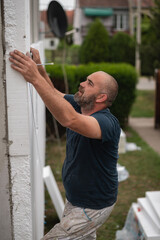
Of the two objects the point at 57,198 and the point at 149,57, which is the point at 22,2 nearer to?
the point at 57,198

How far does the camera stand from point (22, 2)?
1.95 meters

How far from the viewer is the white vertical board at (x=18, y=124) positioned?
195 centimetres

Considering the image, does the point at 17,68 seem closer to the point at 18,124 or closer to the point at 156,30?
the point at 18,124

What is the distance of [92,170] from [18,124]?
58 cm

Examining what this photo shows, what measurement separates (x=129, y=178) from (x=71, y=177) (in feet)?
12.6

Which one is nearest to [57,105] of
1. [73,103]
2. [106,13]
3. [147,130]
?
[73,103]

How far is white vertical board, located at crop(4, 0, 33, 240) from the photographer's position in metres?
1.95

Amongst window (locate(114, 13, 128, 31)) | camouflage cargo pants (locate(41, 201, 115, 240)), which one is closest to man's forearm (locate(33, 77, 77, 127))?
camouflage cargo pants (locate(41, 201, 115, 240))

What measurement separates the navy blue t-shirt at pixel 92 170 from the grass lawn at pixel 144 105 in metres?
9.30

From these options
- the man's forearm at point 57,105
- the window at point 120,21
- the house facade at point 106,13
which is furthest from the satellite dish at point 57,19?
the window at point 120,21

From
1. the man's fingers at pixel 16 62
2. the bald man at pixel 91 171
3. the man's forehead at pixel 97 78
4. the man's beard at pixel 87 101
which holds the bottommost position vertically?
the bald man at pixel 91 171

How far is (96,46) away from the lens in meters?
21.0

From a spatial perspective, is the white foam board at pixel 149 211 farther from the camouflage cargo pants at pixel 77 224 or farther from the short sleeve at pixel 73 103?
the short sleeve at pixel 73 103

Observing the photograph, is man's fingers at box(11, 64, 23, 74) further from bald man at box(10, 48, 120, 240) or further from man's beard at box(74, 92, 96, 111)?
man's beard at box(74, 92, 96, 111)
